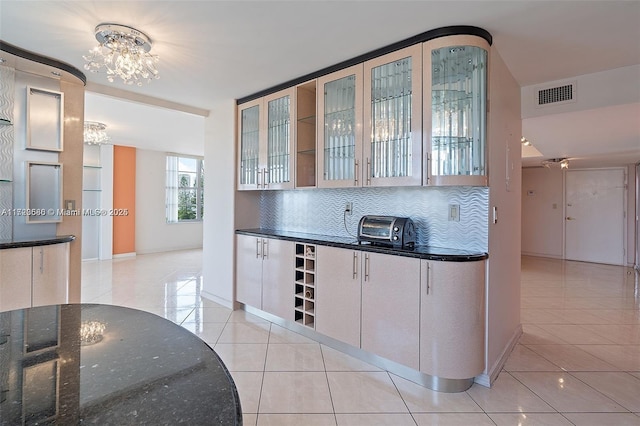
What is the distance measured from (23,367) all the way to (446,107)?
252 cm

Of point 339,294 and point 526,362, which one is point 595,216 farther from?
point 339,294

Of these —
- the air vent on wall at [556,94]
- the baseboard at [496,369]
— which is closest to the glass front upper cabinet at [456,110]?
the air vent on wall at [556,94]

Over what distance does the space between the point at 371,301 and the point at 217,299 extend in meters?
2.37

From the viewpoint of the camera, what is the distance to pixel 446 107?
2355 mm

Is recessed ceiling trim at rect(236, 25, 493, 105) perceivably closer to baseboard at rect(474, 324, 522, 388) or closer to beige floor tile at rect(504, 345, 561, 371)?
baseboard at rect(474, 324, 522, 388)

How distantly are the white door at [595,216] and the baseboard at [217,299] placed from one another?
787 centimetres

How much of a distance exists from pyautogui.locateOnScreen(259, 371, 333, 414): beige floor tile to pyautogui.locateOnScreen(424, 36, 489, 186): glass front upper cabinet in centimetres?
165

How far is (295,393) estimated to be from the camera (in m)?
2.21

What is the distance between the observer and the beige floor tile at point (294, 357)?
2562mm

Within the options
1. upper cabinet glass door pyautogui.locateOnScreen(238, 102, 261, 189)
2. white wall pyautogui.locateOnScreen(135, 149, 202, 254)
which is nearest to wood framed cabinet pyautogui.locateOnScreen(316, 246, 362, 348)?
upper cabinet glass door pyautogui.locateOnScreen(238, 102, 261, 189)

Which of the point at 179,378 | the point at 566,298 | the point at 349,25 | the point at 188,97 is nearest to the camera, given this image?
the point at 179,378

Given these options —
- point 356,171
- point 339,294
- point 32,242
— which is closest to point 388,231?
point 356,171

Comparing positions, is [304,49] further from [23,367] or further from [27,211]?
[27,211]

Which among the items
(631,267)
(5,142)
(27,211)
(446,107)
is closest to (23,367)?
(446,107)
